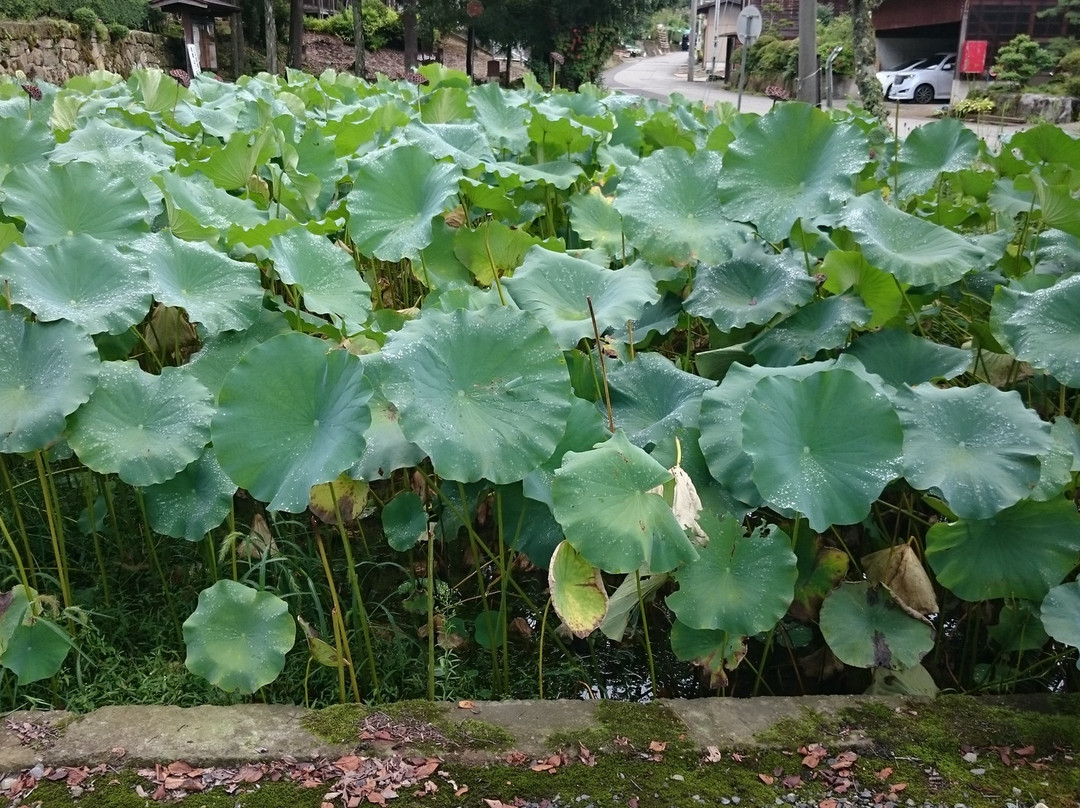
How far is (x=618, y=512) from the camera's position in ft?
4.12

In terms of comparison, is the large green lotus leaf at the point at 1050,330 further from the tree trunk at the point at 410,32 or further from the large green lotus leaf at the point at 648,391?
the tree trunk at the point at 410,32

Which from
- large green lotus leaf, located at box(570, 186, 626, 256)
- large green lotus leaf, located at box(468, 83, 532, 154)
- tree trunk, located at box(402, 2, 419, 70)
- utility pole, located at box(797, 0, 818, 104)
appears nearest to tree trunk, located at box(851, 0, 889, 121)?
utility pole, located at box(797, 0, 818, 104)

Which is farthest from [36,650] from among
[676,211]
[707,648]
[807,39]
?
[807,39]

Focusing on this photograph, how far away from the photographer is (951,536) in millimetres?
1439

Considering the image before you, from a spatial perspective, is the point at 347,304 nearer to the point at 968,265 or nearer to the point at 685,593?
the point at 685,593

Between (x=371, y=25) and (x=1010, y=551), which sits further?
(x=371, y=25)

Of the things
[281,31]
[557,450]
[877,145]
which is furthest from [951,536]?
[281,31]

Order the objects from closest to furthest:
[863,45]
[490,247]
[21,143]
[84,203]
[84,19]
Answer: [84,203]
[490,247]
[21,143]
[863,45]
[84,19]

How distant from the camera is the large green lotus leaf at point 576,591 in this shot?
4.24 feet

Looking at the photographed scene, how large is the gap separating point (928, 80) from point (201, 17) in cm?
1607

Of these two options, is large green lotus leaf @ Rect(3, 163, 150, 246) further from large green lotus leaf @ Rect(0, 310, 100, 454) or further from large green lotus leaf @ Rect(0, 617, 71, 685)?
large green lotus leaf @ Rect(0, 617, 71, 685)

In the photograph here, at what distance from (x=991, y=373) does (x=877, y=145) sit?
1.54 meters

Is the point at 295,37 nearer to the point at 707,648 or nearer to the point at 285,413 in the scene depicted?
the point at 285,413

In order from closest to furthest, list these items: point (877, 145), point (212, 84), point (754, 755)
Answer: point (754, 755) → point (877, 145) → point (212, 84)
